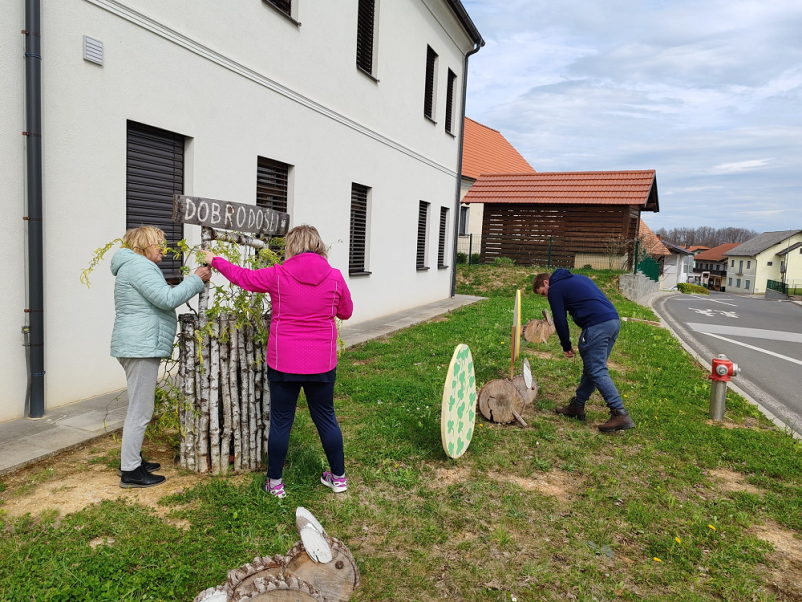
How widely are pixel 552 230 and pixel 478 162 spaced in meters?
7.54

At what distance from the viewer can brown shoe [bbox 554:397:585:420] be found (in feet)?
18.5

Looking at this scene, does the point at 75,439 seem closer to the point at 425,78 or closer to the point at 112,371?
the point at 112,371

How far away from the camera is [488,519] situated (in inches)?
140

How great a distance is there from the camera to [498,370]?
7238 mm

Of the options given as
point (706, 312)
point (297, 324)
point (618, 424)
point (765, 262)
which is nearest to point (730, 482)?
point (618, 424)

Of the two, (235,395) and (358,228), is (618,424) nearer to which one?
(235,395)

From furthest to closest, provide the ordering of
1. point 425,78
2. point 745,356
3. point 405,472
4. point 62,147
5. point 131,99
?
point 425,78
point 745,356
point 131,99
point 62,147
point 405,472

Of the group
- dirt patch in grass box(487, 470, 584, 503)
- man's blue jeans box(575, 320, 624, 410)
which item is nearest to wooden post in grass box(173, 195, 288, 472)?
dirt patch in grass box(487, 470, 584, 503)

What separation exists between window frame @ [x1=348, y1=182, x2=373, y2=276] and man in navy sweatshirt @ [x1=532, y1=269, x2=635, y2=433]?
527cm

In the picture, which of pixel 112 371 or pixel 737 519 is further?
pixel 112 371

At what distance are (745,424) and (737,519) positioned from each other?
253 cm

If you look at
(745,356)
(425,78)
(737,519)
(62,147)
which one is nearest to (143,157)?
(62,147)

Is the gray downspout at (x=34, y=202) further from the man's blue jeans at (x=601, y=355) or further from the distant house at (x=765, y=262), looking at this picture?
the distant house at (x=765, y=262)

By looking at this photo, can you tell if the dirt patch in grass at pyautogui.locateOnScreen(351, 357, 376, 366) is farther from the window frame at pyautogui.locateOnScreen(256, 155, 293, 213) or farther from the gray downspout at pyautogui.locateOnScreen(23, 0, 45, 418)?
the gray downspout at pyautogui.locateOnScreen(23, 0, 45, 418)
